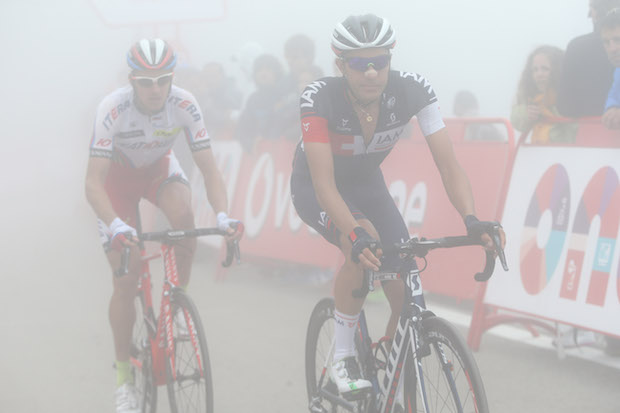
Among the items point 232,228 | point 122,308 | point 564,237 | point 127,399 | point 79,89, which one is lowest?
point 127,399

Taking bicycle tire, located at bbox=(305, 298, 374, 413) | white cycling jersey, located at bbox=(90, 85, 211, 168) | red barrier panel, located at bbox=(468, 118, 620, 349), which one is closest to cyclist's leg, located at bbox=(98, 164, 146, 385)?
white cycling jersey, located at bbox=(90, 85, 211, 168)

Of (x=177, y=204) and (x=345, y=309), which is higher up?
(x=177, y=204)

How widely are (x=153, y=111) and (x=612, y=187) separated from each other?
9.14 ft

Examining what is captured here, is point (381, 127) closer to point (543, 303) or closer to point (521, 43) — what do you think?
point (543, 303)

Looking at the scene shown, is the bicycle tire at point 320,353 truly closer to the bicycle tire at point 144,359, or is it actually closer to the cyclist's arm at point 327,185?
the cyclist's arm at point 327,185

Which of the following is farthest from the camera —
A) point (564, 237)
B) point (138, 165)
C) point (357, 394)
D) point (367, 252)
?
point (564, 237)

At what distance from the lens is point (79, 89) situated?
20.1 m

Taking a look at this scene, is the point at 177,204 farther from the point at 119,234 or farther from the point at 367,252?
the point at 367,252

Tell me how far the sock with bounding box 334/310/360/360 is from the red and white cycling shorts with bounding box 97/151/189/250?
5.11ft

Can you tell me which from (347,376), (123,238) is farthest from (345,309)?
(123,238)

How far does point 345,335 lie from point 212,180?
1.34m

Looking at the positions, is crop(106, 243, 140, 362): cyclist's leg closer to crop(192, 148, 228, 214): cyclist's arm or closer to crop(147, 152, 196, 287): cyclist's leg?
crop(147, 152, 196, 287): cyclist's leg

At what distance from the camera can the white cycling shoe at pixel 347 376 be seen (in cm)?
334

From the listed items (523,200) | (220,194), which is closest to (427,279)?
(523,200)
